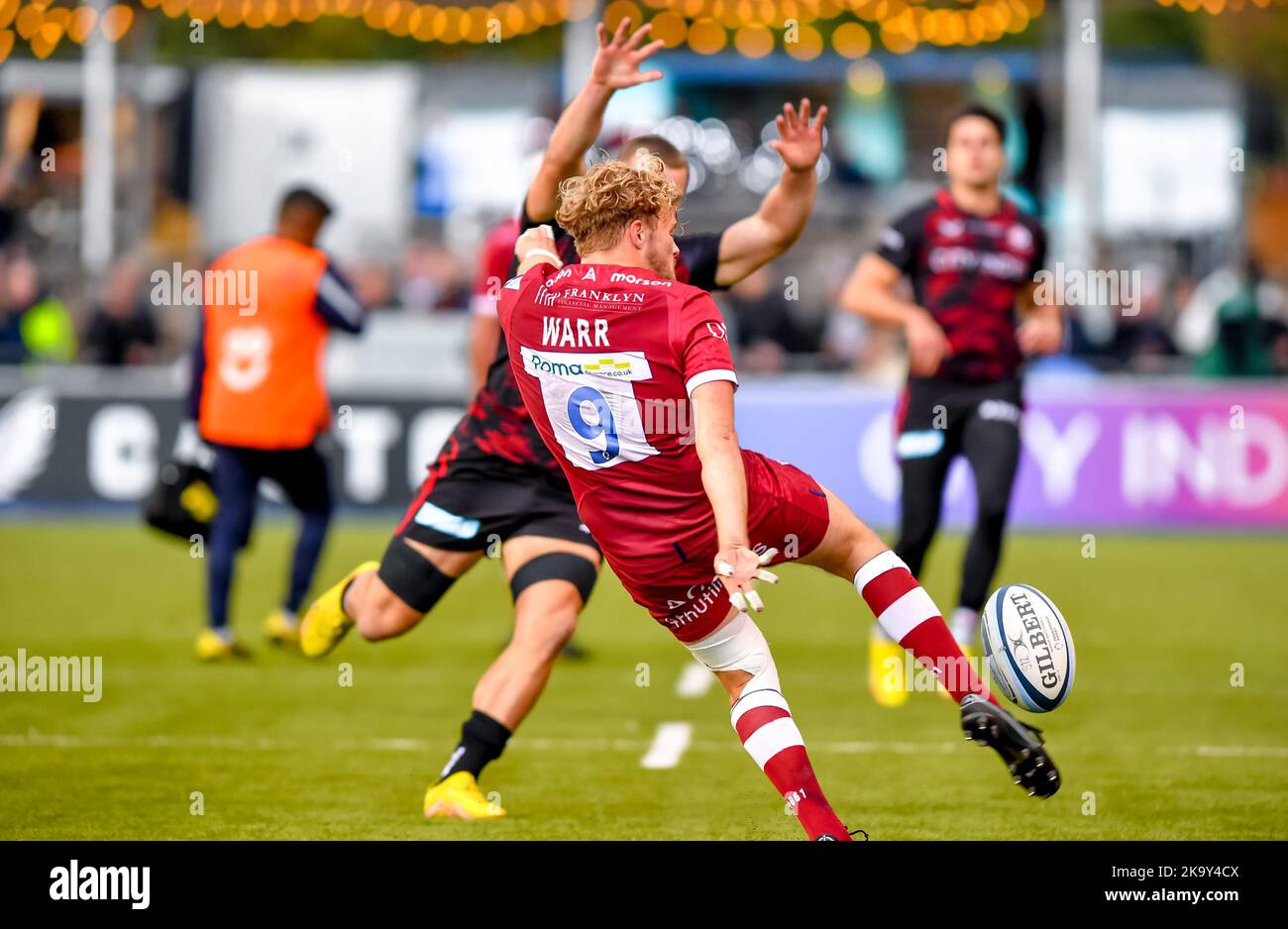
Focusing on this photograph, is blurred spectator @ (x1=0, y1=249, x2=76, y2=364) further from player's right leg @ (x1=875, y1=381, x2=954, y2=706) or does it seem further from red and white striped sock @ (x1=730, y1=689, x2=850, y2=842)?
red and white striped sock @ (x1=730, y1=689, x2=850, y2=842)

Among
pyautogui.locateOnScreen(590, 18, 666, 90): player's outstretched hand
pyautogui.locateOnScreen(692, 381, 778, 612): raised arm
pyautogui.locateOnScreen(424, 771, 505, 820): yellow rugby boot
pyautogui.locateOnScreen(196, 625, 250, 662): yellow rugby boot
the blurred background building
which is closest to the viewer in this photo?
pyautogui.locateOnScreen(692, 381, 778, 612): raised arm

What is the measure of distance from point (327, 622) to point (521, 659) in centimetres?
103

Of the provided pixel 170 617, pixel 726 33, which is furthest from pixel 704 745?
pixel 726 33

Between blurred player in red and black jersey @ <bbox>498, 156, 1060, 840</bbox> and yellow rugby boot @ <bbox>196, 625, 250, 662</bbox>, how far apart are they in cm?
484

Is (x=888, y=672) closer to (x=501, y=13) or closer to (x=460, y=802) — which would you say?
(x=460, y=802)

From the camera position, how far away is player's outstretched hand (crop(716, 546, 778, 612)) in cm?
478

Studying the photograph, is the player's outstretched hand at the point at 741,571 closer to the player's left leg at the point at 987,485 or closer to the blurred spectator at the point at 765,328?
the player's left leg at the point at 987,485

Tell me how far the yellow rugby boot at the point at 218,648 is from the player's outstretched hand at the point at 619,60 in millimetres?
4857

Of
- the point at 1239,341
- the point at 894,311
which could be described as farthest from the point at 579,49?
the point at 894,311

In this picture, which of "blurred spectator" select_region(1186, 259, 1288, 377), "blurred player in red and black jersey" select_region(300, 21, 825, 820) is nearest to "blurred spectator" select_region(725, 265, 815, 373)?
"blurred spectator" select_region(1186, 259, 1288, 377)

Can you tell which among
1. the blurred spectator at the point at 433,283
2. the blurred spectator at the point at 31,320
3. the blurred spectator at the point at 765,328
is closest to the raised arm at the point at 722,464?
the blurred spectator at the point at 765,328

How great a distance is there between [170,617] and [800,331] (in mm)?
8986
